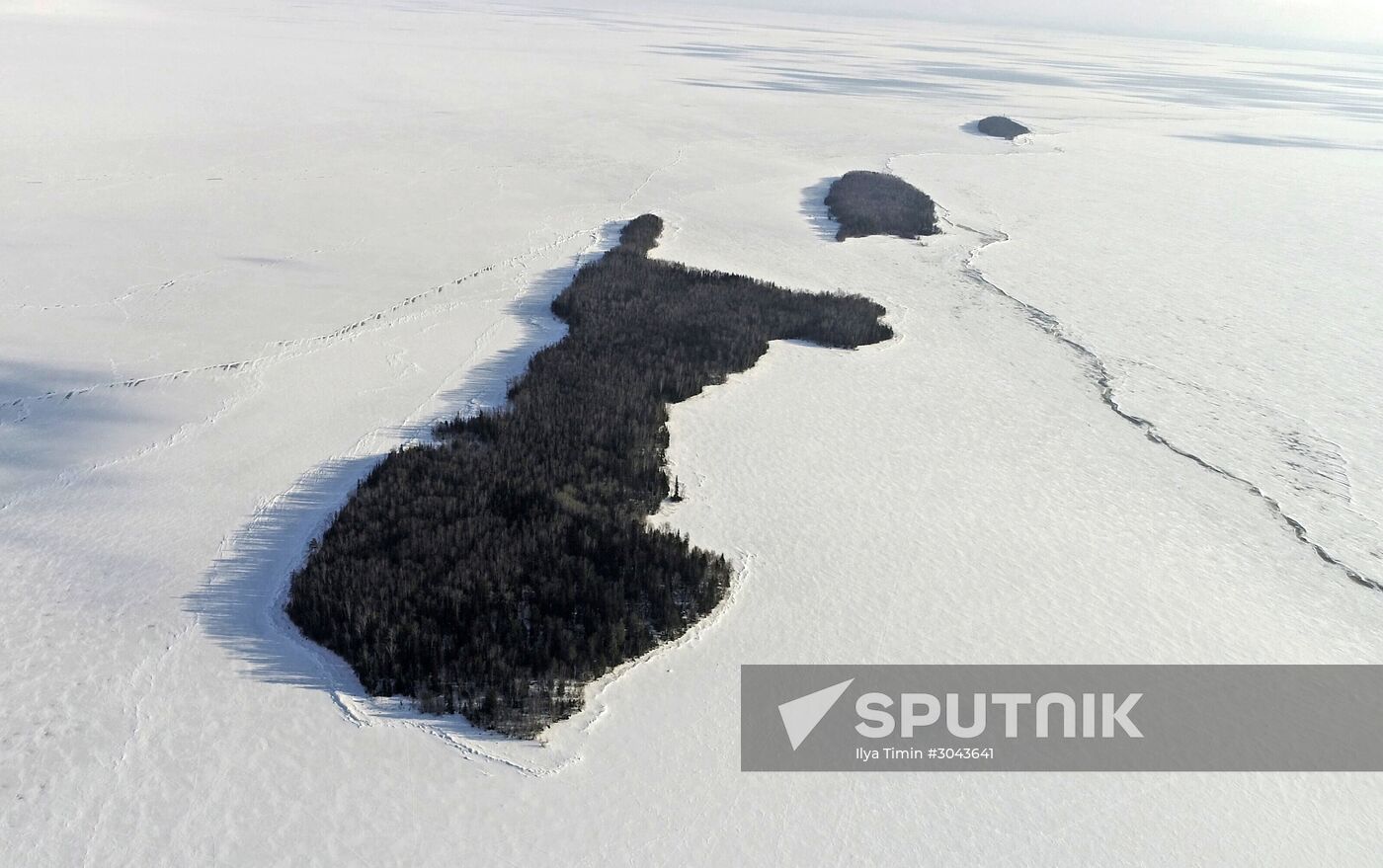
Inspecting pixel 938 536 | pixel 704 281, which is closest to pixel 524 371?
pixel 704 281

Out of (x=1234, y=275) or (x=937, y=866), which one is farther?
(x=1234, y=275)

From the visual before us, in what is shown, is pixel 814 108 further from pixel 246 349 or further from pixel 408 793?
pixel 408 793

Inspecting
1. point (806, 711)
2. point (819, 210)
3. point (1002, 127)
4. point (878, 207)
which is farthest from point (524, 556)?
point (1002, 127)

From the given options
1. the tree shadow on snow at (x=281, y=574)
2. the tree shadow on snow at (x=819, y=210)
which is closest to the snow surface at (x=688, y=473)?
the tree shadow on snow at (x=281, y=574)

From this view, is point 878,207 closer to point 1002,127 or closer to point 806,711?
point 806,711

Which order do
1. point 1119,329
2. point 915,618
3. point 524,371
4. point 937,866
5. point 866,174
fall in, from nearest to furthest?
1. point 937,866
2. point 915,618
3. point 524,371
4. point 1119,329
5. point 866,174

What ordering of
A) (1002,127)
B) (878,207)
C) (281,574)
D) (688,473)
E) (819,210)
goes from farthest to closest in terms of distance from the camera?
(1002,127), (819,210), (878,207), (688,473), (281,574)
